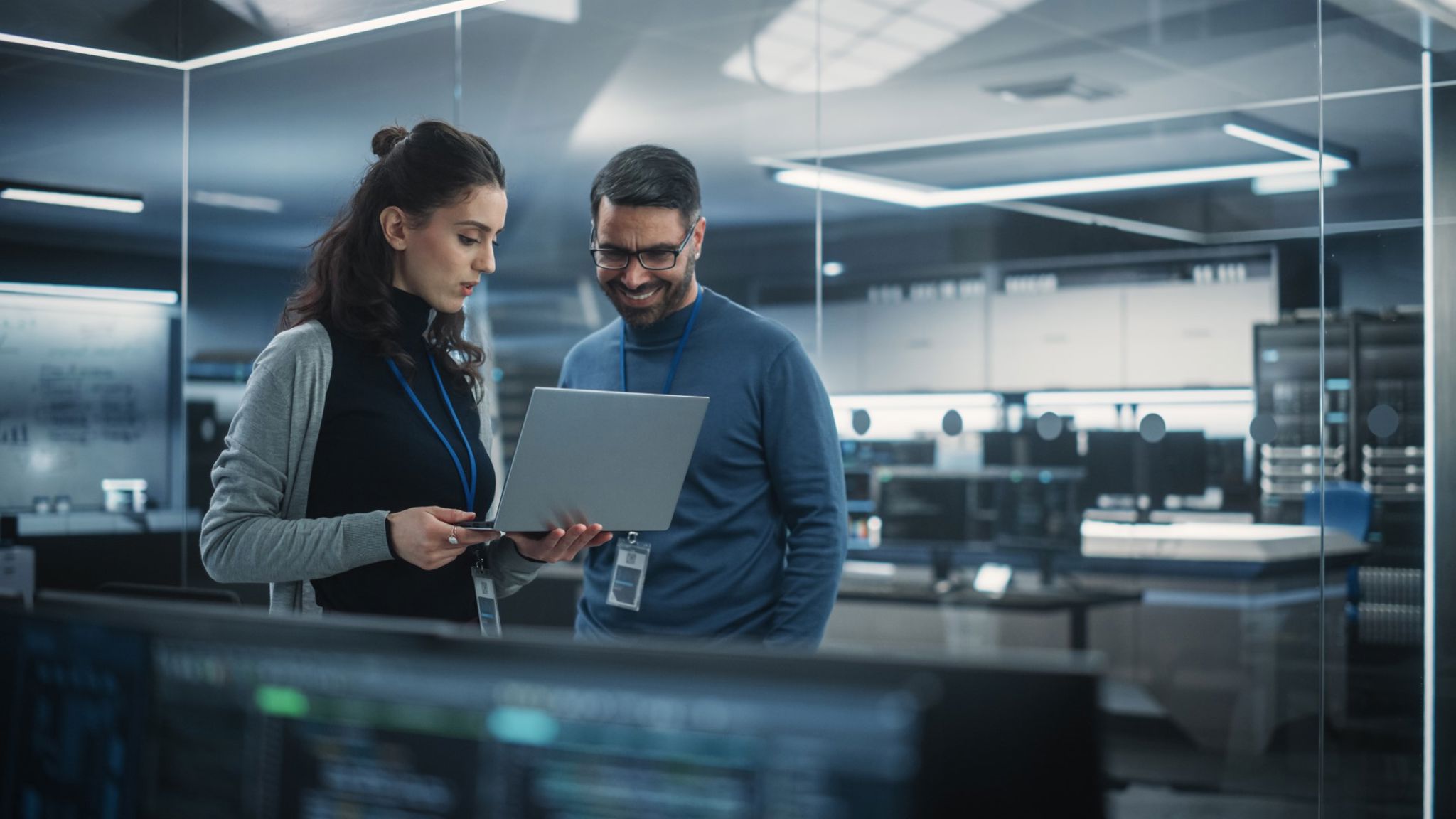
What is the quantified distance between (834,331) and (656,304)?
2.04 meters

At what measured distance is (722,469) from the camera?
2.29 meters

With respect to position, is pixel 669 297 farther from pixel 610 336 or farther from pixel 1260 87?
pixel 1260 87

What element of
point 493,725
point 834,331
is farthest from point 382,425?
point 834,331

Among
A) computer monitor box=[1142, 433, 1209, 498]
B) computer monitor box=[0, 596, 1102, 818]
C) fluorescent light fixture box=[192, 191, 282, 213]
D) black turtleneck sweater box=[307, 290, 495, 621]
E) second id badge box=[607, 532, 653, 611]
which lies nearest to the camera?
computer monitor box=[0, 596, 1102, 818]

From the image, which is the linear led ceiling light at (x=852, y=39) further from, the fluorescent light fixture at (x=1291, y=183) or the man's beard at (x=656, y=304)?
the man's beard at (x=656, y=304)

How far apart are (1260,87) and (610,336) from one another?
2287 millimetres

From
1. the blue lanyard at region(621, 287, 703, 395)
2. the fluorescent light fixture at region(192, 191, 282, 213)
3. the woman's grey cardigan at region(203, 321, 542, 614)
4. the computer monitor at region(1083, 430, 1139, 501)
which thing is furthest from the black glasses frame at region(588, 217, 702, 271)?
the fluorescent light fixture at region(192, 191, 282, 213)

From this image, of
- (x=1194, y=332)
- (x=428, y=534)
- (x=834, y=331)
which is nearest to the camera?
(x=428, y=534)

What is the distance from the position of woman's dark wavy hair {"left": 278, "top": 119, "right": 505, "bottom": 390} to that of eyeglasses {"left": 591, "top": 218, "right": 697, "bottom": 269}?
13.3 inches

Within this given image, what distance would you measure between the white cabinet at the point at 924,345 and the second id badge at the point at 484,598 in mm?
2482

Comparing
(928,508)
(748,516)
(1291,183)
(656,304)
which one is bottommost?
(928,508)

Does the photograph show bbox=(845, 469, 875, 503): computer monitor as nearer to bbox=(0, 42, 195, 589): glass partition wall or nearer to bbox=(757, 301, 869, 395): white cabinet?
bbox=(757, 301, 869, 395): white cabinet

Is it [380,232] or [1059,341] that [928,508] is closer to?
[1059,341]

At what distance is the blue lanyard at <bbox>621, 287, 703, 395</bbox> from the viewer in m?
2.35
